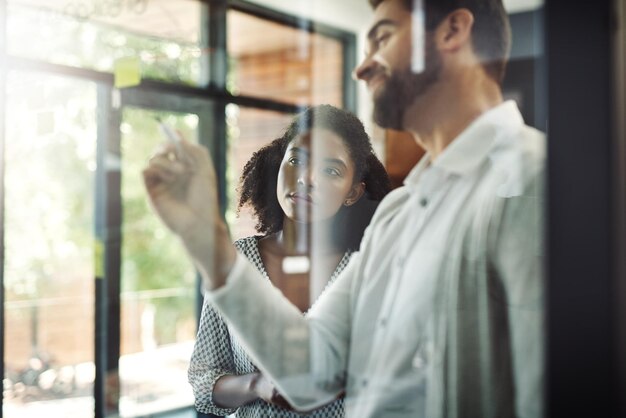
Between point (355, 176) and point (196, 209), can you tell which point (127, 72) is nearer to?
point (196, 209)

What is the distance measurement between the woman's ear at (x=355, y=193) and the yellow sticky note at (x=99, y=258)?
1.26 meters

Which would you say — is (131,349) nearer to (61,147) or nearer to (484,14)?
(61,147)

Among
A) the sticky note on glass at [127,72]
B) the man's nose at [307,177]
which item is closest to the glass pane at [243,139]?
the man's nose at [307,177]

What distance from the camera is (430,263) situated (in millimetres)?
1313

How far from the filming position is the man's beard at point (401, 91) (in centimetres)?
133

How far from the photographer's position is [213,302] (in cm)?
150

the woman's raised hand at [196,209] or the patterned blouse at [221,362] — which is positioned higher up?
the woman's raised hand at [196,209]

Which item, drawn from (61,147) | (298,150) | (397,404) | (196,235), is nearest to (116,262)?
(61,147)

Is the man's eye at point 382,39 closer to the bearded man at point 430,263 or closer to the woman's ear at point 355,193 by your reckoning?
the bearded man at point 430,263

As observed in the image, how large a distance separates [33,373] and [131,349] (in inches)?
44.7

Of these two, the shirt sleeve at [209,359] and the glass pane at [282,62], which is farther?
the shirt sleeve at [209,359]

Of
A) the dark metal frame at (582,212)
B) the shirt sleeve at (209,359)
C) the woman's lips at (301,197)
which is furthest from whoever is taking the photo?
the shirt sleeve at (209,359)

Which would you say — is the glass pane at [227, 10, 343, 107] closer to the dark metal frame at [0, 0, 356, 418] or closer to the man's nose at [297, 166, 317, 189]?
the dark metal frame at [0, 0, 356, 418]

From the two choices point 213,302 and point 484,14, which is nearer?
point 484,14
